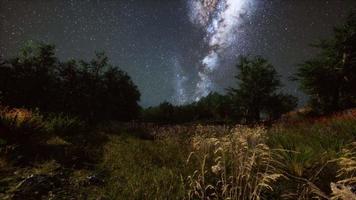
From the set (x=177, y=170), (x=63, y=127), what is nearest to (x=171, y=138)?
(x=63, y=127)

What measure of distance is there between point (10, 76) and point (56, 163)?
74.9ft

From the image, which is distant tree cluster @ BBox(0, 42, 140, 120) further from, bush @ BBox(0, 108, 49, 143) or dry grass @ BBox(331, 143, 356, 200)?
dry grass @ BBox(331, 143, 356, 200)

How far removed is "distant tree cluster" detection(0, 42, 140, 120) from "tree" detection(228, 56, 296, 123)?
1563 cm

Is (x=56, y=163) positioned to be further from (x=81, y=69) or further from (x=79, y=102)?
(x=81, y=69)

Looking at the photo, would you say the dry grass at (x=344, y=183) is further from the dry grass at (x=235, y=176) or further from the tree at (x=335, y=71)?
the tree at (x=335, y=71)

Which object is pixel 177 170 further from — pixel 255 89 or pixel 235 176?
pixel 255 89

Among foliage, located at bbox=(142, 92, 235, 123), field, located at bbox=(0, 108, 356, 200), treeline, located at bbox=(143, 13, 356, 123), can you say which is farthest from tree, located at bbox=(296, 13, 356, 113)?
foliage, located at bbox=(142, 92, 235, 123)

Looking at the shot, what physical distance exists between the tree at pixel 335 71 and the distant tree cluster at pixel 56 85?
2082 cm

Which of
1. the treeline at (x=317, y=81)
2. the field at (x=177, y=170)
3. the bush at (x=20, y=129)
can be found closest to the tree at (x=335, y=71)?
the treeline at (x=317, y=81)

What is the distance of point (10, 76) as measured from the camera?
2445cm

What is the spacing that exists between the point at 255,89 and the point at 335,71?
7.03 m

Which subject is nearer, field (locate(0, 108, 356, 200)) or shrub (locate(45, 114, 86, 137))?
field (locate(0, 108, 356, 200))

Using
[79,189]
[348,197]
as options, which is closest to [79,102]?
[79,189]

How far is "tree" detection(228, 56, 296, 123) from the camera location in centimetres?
2588
